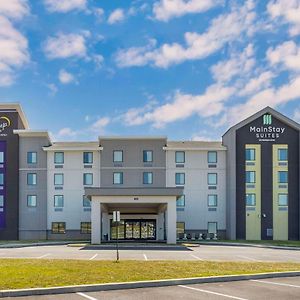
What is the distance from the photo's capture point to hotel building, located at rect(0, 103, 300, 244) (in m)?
45.9

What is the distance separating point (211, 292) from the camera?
1228 centimetres

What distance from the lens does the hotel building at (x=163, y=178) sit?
45875mm

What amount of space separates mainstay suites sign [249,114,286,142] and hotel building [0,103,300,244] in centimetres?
10

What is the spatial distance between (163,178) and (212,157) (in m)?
5.29

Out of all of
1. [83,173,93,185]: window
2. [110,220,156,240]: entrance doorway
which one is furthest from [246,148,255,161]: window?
[83,173,93,185]: window

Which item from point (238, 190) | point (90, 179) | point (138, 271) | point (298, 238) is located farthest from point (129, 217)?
point (138, 271)

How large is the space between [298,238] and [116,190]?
1960 centimetres

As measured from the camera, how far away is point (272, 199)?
151 feet

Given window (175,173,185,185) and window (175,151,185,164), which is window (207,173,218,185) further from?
window (175,151,185,164)

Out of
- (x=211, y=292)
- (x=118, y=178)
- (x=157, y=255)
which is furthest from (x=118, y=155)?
(x=211, y=292)

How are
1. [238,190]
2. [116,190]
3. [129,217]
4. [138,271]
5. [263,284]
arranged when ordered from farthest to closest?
[129,217] → [238,190] → [116,190] → [138,271] → [263,284]

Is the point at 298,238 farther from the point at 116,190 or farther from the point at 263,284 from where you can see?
the point at 263,284

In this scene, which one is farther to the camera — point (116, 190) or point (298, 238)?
point (298, 238)

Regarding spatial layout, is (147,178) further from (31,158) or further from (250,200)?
(31,158)
